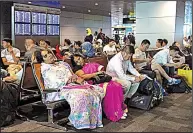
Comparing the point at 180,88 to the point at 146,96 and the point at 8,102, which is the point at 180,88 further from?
the point at 8,102

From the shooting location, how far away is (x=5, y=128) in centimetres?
322

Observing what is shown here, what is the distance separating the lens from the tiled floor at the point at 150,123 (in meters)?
3.20

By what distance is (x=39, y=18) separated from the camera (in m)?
11.8

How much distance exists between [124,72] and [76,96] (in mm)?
1257

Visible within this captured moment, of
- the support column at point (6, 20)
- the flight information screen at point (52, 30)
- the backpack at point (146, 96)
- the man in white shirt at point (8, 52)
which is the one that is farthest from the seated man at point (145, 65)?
the flight information screen at point (52, 30)

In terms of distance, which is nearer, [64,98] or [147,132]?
[147,132]

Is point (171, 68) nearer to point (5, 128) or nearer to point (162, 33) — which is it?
point (162, 33)

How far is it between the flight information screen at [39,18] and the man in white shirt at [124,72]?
8.13 metres

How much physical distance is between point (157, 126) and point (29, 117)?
1.77 metres

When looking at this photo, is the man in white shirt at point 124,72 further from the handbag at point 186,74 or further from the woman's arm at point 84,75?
the handbag at point 186,74

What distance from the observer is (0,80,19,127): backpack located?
10.6 ft

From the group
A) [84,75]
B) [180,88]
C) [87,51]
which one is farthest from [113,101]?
[180,88]

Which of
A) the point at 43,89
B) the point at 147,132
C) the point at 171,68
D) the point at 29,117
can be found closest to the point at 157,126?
the point at 147,132

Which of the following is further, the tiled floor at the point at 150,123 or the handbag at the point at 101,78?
the handbag at the point at 101,78
